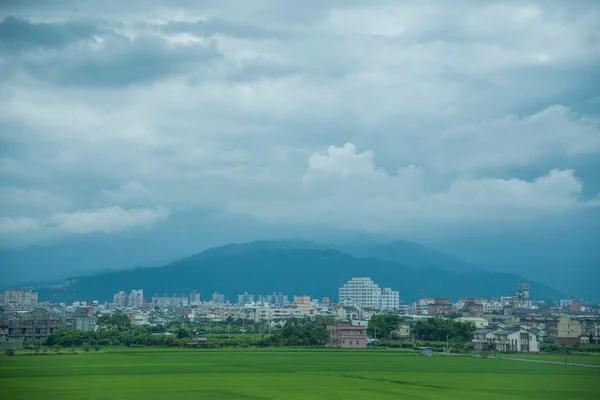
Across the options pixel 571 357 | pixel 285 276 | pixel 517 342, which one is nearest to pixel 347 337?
pixel 517 342

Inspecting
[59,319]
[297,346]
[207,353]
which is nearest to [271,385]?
[207,353]

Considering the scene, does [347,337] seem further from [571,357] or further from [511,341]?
[571,357]

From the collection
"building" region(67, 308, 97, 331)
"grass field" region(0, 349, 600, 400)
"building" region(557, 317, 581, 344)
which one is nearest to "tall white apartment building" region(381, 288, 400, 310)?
"building" region(67, 308, 97, 331)

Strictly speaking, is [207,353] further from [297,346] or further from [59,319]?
[59,319]

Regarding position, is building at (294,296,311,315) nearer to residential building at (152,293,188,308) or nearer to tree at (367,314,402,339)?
residential building at (152,293,188,308)

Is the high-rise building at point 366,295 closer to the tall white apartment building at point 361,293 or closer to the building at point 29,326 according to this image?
the tall white apartment building at point 361,293
